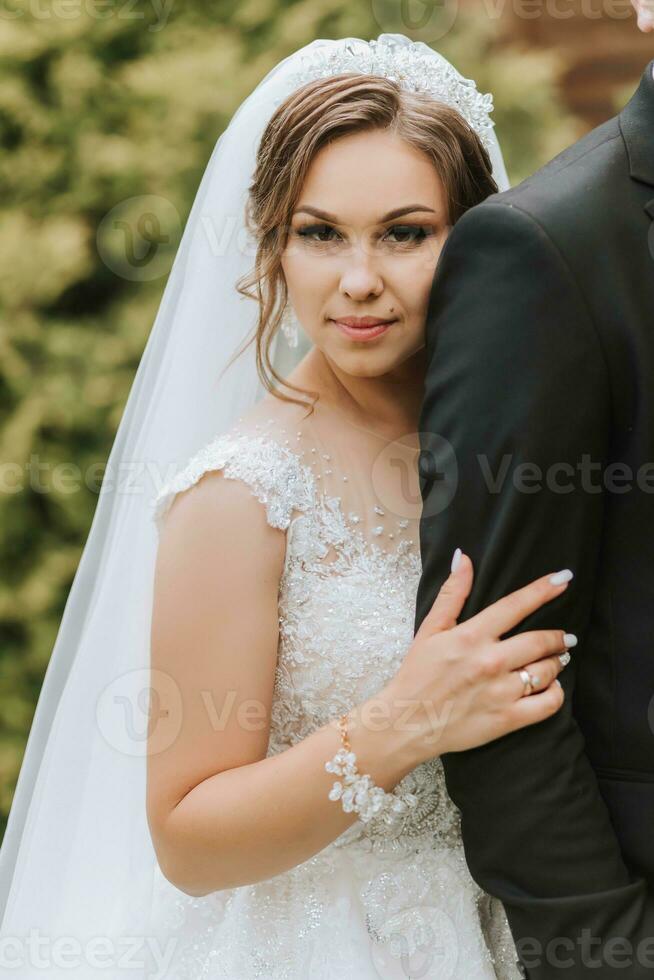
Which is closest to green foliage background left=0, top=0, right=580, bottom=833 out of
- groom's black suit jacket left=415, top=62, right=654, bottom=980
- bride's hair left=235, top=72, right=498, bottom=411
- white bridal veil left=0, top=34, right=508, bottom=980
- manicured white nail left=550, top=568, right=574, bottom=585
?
white bridal veil left=0, top=34, right=508, bottom=980

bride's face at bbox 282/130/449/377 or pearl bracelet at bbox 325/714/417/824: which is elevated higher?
bride's face at bbox 282/130/449/377

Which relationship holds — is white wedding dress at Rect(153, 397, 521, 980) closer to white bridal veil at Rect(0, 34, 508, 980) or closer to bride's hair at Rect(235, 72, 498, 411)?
bride's hair at Rect(235, 72, 498, 411)

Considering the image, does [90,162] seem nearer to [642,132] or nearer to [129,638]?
[129,638]

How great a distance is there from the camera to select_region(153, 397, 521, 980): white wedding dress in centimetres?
193

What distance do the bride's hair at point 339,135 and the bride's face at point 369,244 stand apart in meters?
0.02

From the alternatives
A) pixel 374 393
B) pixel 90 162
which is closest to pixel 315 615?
pixel 374 393

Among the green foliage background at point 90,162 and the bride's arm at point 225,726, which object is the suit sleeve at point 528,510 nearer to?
the bride's arm at point 225,726

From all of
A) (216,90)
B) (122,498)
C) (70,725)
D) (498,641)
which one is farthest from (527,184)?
(216,90)

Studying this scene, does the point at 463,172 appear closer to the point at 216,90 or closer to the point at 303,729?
the point at 303,729

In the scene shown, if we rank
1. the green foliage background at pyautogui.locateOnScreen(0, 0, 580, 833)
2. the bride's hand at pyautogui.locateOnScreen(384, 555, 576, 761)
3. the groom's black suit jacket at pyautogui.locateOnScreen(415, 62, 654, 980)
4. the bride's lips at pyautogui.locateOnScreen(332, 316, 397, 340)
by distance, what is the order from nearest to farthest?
the groom's black suit jacket at pyautogui.locateOnScreen(415, 62, 654, 980)
the bride's hand at pyautogui.locateOnScreen(384, 555, 576, 761)
the bride's lips at pyautogui.locateOnScreen(332, 316, 397, 340)
the green foliage background at pyautogui.locateOnScreen(0, 0, 580, 833)

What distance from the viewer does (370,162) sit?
1852 millimetres

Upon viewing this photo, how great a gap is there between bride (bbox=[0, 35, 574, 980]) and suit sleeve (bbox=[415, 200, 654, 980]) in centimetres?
4

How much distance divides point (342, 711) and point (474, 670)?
41cm

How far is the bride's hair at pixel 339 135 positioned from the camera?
1.89 m
